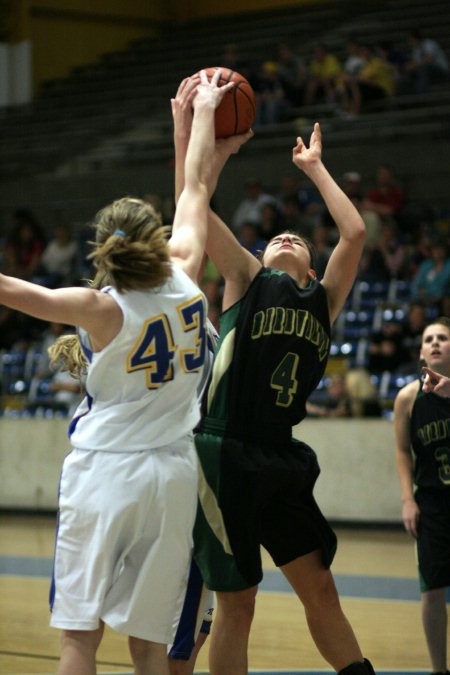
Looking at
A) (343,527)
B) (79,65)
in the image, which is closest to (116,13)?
(79,65)

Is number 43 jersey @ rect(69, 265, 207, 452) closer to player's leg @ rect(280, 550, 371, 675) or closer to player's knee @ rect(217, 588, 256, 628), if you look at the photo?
player's knee @ rect(217, 588, 256, 628)

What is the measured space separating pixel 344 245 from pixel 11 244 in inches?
463

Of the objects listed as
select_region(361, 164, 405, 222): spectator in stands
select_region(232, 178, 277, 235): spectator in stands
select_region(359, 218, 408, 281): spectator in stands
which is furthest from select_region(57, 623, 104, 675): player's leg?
select_region(232, 178, 277, 235): spectator in stands

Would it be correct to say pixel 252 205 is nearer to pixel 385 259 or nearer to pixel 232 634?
pixel 385 259

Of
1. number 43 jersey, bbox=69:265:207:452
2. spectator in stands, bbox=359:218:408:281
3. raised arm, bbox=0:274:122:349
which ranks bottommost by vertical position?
spectator in stands, bbox=359:218:408:281

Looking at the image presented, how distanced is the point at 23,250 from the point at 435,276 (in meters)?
6.05

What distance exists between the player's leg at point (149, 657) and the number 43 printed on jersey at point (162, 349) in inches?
30.6

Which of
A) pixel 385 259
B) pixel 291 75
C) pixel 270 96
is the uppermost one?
pixel 291 75

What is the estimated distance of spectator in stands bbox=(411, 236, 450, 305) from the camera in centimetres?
1166

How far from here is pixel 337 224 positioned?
4.43m

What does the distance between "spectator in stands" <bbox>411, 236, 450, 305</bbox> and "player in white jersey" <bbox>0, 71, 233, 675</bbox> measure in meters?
8.10

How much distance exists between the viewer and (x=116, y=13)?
2255cm

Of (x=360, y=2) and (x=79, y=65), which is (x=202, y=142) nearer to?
(x=360, y=2)

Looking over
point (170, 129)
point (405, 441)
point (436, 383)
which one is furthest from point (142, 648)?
point (170, 129)
